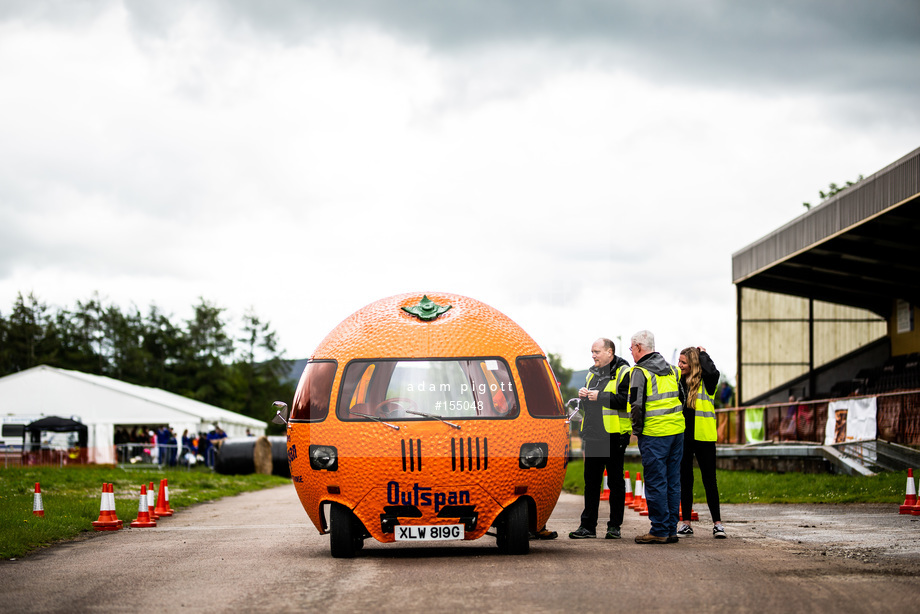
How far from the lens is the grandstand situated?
2608 centimetres

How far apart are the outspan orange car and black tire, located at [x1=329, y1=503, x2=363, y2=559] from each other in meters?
0.01

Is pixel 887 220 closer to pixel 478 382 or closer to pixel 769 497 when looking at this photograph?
pixel 769 497

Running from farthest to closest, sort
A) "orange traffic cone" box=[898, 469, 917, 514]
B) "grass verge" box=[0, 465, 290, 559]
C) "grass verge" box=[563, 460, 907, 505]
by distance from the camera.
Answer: "grass verge" box=[563, 460, 907, 505] → "orange traffic cone" box=[898, 469, 917, 514] → "grass verge" box=[0, 465, 290, 559]

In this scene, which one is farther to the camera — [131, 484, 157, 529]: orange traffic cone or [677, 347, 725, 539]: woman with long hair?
[131, 484, 157, 529]: orange traffic cone

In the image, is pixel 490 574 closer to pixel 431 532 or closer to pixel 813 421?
pixel 431 532

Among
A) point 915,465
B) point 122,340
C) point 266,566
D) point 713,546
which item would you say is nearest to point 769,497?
point 915,465

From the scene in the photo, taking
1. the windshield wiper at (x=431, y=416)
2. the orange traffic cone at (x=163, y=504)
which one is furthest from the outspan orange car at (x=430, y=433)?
the orange traffic cone at (x=163, y=504)

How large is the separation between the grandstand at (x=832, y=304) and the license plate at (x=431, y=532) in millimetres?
15795

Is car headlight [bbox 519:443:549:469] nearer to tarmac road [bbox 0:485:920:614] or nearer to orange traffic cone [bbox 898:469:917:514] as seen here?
tarmac road [bbox 0:485:920:614]

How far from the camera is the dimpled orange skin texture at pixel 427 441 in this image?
29.9ft

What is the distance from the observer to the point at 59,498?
62.1 ft

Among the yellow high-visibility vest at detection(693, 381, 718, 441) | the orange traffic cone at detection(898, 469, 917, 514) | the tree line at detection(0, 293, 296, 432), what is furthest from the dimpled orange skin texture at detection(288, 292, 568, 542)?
the tree line at detection(0, 293, 296, 432)

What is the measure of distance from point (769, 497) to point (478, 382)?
1015 centimetres

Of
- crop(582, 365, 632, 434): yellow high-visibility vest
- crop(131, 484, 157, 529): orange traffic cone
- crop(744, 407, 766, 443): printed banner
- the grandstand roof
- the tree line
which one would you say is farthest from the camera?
the tree line
